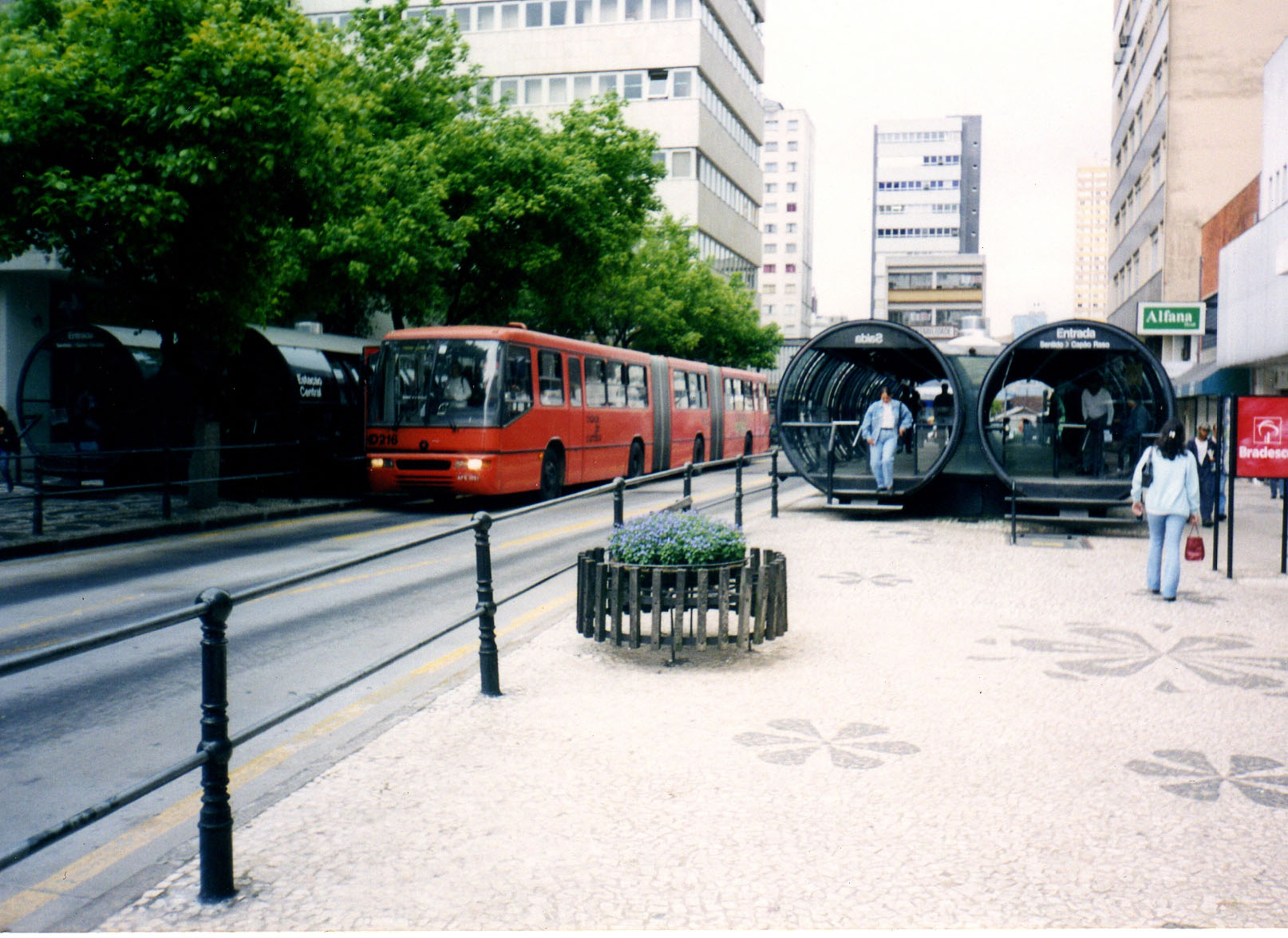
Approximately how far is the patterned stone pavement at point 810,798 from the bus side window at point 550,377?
1186 cm

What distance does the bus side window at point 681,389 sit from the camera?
2852cm

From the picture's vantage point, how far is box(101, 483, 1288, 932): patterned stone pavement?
372 centimetres

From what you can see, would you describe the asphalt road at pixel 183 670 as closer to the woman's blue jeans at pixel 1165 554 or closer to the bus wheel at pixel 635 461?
the woman's blue jeans at pixel 1165 554

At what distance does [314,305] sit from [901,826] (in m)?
20.1

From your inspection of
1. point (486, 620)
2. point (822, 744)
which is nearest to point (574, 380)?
point (486, 620)

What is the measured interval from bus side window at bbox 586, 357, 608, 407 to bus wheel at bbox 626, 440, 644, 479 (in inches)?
85.9

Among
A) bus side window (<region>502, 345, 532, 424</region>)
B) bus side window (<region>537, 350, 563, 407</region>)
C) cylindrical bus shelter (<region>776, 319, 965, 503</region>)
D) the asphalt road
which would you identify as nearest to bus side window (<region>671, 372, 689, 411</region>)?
cylindrical bus shelter (<region>776, 319, 965, 503</region>)

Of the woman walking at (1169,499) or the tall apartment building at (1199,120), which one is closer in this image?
the woman walking at (1169,499)

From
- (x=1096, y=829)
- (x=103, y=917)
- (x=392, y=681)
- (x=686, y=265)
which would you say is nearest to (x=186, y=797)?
(x=103, y=917)

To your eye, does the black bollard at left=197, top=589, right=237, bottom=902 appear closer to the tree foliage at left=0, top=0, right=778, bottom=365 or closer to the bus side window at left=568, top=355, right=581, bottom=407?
the tree foliage at left=0, top=0, right=778, bottom=365

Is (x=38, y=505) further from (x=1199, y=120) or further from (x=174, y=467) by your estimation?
(x=1199, y=120)

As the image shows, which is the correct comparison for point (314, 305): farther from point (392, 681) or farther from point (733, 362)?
point (733, 362)

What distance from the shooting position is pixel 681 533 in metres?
7.46

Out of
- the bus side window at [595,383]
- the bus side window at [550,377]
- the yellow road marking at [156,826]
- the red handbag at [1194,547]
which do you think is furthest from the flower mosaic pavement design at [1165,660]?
the bus side window at [595,383]
